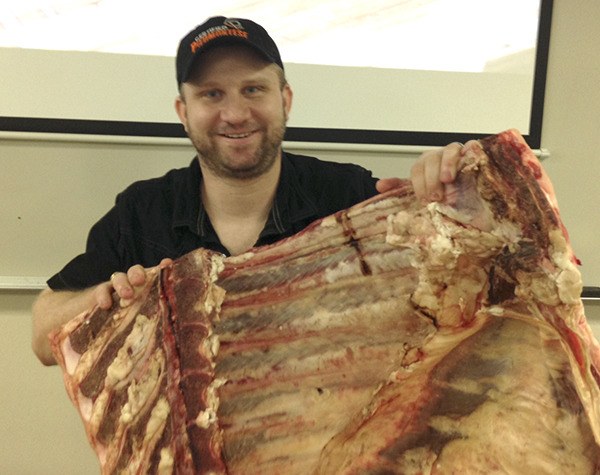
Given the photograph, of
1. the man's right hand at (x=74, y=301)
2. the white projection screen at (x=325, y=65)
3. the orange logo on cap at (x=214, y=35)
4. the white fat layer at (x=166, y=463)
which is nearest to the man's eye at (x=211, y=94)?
the orange logo on cap at (x=214, y=35)

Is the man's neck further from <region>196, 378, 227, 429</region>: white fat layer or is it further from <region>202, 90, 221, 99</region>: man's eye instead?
<region>196, 378, 227, 429</region>: white fat layer

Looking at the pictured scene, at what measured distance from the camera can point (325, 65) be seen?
1.86 meters

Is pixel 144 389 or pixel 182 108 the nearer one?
pixel 144 389

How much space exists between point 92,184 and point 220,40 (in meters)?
0.66

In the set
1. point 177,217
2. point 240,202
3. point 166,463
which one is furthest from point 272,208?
point 166,463

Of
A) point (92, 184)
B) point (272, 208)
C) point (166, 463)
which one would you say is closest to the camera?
point (166, 463)

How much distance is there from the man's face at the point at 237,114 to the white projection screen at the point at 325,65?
321 mm

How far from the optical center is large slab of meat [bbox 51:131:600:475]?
0.79 meters

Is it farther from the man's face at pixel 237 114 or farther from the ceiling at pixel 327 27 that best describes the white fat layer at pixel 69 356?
the ceiling at pixel 327 27

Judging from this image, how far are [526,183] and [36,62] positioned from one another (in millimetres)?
1502

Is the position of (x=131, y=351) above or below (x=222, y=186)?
below

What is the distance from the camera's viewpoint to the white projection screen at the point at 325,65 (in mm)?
1758

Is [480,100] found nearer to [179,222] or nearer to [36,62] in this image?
[179,222]

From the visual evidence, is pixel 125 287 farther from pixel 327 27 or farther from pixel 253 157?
pixel 327 27
